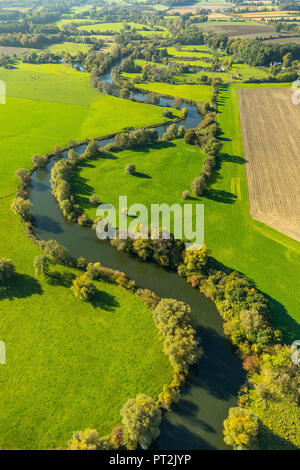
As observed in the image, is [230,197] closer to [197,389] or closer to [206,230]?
[206,230]

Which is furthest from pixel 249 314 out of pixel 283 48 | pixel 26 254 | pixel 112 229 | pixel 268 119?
pixel 283 48

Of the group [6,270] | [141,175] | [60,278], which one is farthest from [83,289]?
[141,175]

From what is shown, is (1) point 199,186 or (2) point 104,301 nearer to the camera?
(2) point 104,301

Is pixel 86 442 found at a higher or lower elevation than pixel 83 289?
lower

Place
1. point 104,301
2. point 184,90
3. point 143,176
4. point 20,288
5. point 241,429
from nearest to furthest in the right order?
1. point 241,429
2. point 104,301
3. point 20,288
4. point 143,176
5. point 184,90

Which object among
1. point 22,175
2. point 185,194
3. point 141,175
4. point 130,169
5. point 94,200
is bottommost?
point 94,200

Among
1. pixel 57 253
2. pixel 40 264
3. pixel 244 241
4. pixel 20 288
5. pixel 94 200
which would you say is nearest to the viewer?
pixel 20 288

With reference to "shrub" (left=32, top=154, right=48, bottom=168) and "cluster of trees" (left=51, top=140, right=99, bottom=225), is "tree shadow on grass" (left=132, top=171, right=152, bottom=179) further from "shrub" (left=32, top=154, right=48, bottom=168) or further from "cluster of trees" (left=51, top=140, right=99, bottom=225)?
"shrub" (left=32, top=154, right=48, bottom=168)

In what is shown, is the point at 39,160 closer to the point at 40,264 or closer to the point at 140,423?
the point at 40,264
